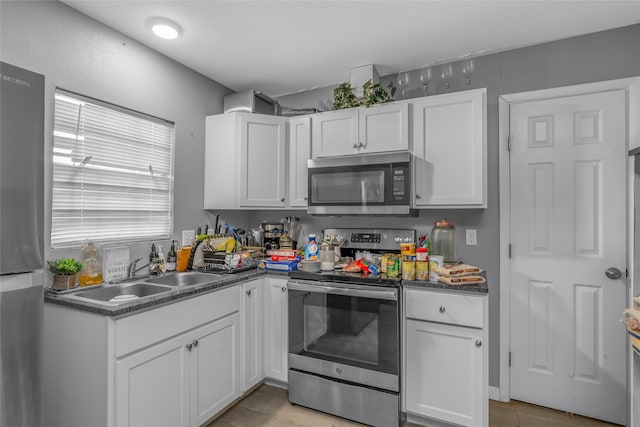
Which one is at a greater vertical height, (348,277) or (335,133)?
(335,133)

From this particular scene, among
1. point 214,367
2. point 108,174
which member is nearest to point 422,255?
point 214,367

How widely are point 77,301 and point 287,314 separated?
1298mm

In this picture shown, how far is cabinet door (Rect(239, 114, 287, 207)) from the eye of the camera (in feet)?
9.09

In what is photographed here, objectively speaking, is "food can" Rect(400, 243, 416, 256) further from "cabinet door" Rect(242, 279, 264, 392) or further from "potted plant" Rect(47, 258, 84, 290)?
"potted plant" Rect(47, 258, 84, 290)

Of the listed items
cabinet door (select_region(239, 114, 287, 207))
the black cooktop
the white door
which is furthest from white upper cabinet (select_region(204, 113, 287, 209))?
the white door

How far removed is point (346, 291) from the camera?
83.1 inches

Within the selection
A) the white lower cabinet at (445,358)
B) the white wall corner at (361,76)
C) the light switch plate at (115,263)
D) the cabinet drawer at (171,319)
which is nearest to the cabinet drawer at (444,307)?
the white lower cabinet at (445,358)

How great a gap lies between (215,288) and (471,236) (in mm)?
1887

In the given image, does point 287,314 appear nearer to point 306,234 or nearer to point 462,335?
point 306,234

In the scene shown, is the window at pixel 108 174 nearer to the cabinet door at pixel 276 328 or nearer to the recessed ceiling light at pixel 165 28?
the recessed ceiling light at pixel 165 28

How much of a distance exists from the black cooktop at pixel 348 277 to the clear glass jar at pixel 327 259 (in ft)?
0.23

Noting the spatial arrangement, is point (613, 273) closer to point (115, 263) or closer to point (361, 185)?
point (361, 185)

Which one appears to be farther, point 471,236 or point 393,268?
point 471,236

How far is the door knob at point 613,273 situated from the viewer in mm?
2117
